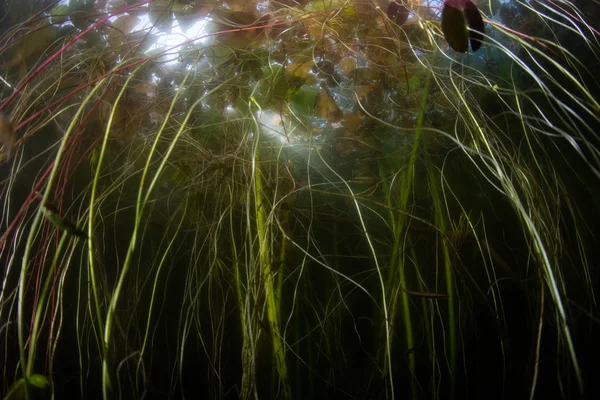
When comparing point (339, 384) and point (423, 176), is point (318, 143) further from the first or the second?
point (339, 384)

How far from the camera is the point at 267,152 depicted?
3.94 ft

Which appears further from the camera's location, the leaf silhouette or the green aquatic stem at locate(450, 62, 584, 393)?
the leaf silhouette

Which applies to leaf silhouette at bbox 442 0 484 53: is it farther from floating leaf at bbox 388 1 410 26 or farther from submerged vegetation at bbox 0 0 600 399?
floating leaf at bbox 388 1 410 26

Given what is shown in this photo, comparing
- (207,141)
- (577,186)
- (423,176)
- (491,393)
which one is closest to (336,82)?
(207,141)

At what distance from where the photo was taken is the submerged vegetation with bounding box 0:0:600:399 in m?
0.80

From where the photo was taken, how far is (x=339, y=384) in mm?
1432

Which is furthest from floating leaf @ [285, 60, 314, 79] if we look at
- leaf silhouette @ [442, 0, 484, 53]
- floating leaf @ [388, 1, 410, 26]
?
leaf silhouette @ [442, 0, 484, 53]

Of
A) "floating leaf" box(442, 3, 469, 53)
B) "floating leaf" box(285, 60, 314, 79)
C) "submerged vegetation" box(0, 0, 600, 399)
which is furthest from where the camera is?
"floating leaf" box(285, 60, 314, 79)

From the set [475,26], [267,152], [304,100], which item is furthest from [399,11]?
[267,152]

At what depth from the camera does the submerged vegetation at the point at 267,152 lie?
802 mm

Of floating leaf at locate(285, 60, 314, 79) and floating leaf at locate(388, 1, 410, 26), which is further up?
floating leaf at locate(388, 1, 410, 26)

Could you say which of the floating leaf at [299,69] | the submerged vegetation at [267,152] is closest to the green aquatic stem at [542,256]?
the submerged vegetation at [267,152]

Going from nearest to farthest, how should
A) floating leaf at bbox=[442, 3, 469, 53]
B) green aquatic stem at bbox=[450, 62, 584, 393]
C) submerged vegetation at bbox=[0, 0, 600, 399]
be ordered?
green aquatic stem at bbox=[450, 62, 584, 393] < floating leaf at bbox=[442, 3, 469, 53] < submerged vegetation at bbox=[0, 0, 600, 399]

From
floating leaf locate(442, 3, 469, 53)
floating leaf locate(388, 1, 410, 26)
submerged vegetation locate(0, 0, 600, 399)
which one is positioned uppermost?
floating leaf locate(442, 3, 469, 53)
